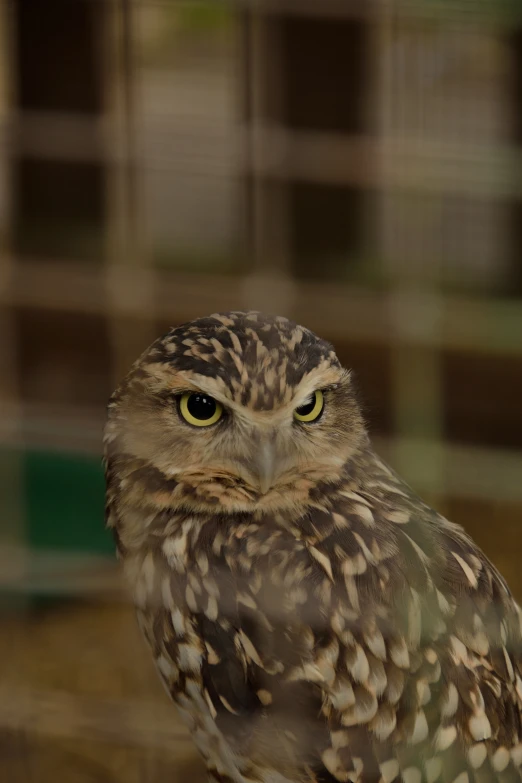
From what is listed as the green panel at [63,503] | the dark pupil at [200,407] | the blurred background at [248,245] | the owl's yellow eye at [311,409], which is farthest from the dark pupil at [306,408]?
the green panel at [63,503]

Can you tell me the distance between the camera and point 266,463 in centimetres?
145

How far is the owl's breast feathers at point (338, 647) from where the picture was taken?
1.45 meters

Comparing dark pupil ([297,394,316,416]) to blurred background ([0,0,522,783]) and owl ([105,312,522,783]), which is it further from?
blurred background ([0,0,522,783])

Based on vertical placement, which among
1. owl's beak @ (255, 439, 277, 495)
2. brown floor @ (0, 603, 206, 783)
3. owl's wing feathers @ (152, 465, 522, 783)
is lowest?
brown floor @ (0, 603, 206, 783)

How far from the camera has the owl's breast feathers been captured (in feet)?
4.77

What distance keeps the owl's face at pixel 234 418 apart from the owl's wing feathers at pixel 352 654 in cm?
7

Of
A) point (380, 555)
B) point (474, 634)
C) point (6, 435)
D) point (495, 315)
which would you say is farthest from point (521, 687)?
point (495, 315)

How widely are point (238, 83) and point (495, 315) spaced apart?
→ 3.30ft

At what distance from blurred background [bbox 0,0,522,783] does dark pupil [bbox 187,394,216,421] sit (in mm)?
953

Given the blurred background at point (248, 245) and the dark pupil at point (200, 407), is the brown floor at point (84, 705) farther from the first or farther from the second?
the dark pupil at point (200, 407)

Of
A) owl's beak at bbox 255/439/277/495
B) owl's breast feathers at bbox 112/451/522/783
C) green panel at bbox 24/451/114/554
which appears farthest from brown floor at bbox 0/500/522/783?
owl's beak at bbox 255/439/277/495

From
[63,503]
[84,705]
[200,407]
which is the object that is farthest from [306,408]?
[63,503]

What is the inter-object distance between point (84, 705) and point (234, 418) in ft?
3.03

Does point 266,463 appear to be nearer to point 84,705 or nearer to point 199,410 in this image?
point 199,410
